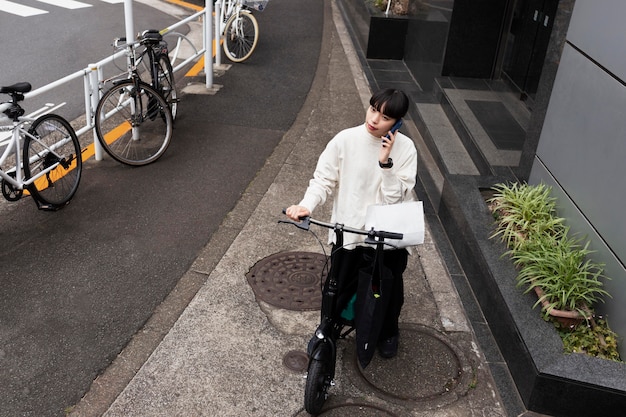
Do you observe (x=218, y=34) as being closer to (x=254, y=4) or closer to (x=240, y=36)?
(x=240, y=36)

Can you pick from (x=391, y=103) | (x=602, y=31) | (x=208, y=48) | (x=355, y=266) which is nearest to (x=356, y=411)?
(x=355, y=266)

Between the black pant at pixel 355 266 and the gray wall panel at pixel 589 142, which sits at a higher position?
the gray wall panel at pixel 589 142

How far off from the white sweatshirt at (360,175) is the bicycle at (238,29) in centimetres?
792

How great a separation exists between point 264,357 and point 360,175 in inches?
61.3

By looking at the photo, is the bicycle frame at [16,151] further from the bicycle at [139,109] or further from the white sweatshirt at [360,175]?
the white sweatshirt at [360,175]

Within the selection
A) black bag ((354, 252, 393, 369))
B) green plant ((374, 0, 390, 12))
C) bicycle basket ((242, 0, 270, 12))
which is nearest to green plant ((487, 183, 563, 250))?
black bag ((354, 252, 393, 369))

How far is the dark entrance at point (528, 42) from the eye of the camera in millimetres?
8859

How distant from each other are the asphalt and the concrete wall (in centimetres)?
116

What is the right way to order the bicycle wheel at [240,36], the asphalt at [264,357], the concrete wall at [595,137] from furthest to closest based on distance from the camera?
the bicycle wheel at [240,36]
the concrete wall at [595,137]
the asphalt at [264,357]

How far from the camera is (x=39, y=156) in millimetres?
6438

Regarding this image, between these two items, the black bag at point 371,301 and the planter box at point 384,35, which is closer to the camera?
the black bag at point 371,301

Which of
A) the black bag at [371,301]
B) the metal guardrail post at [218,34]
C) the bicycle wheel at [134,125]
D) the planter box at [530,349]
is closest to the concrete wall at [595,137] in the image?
the planter box at [530,349]

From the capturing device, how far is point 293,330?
5.22 m

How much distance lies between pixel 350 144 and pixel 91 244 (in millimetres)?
3049
